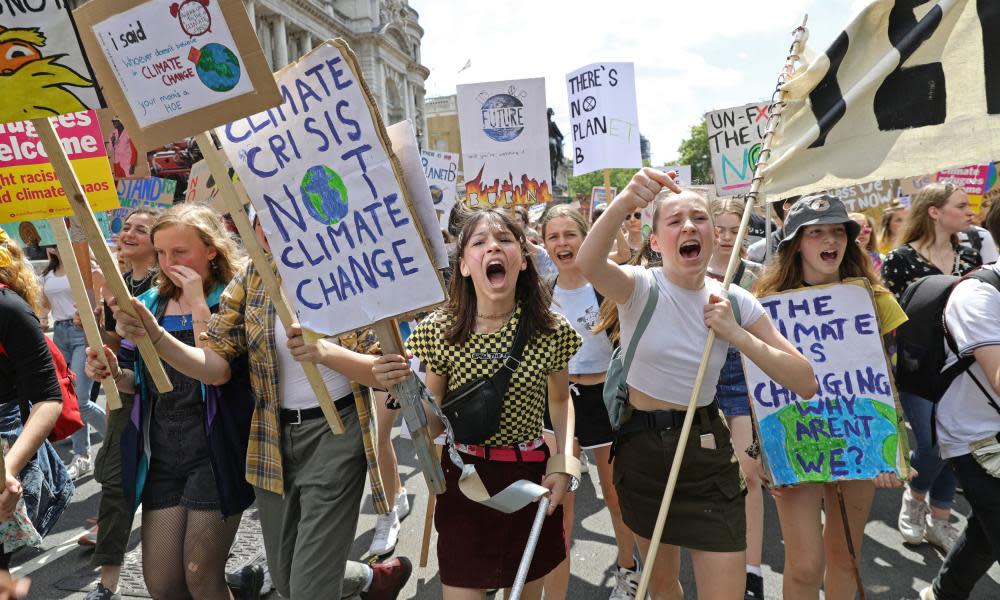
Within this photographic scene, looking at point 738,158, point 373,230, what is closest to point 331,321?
point 373,230

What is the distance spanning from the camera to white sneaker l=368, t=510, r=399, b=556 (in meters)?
4.33

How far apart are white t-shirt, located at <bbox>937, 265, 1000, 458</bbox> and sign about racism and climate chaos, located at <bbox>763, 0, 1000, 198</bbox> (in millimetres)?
531

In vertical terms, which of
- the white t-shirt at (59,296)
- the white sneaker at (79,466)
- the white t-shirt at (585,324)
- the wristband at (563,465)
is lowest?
the white sneaker at (79,466)

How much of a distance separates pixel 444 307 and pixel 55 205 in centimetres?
158

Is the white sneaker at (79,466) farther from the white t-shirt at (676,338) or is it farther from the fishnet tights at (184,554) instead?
the white t-shirt at (676,338)

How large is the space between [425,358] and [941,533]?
11.4 feet

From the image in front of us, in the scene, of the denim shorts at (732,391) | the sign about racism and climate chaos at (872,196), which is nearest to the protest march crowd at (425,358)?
the denim shorts at (732,391)

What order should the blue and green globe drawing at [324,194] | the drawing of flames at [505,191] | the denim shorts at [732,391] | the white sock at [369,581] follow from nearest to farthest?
1. the blue and green globe drawing at [324,194]
2. the white sock at [369,581]
3. the denim shorts at [732,391]
4. the drawing of flames at [505,191]

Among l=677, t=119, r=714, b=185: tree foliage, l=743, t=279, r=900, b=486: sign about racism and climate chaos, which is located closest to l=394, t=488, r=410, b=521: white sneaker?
l=743, t=279, r=900, b=486: sign about racism and climate chaos

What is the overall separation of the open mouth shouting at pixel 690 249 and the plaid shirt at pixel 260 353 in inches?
50.4

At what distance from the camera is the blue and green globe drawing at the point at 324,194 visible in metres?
2.29

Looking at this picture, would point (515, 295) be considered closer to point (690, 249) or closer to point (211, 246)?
point (690, 249)

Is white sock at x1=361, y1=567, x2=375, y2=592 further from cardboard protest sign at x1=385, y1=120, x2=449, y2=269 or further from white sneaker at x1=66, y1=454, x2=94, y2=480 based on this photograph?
white sneaker at x1=66, y1=454, x2=94, y2=480

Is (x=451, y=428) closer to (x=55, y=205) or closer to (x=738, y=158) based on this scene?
(x=55, y=205)
